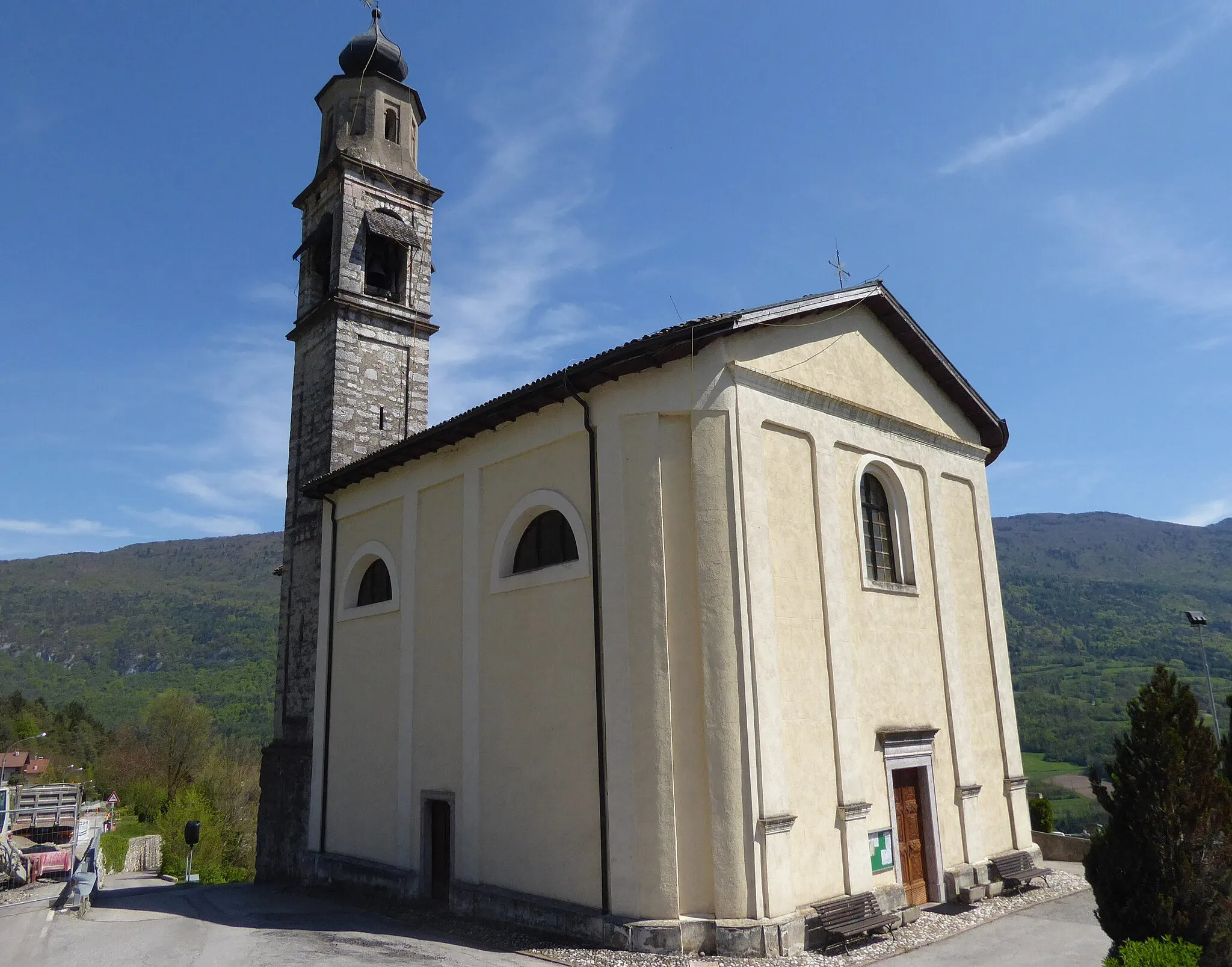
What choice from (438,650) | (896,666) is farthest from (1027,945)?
(438,650)

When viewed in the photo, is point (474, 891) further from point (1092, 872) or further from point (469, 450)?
point (1092, 872)

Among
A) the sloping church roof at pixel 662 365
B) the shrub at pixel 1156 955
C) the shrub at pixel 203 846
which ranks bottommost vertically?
the shrub at pixel 203 846

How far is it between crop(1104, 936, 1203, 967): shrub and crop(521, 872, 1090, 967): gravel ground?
106 inches

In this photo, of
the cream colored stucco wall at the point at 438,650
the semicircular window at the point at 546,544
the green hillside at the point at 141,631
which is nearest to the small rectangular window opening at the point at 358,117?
the cream colored stucco wall at the point at 438,650

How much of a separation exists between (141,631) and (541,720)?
448ft

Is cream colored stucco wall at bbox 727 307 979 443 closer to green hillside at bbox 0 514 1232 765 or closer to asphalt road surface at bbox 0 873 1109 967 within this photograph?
asphalt road surface at bbox 0 873 1109 967

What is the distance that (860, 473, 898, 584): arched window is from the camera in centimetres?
1157

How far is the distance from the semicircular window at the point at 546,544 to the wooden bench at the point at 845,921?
4.79 meters

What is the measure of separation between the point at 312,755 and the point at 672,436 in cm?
979

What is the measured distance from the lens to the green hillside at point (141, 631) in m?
99.9

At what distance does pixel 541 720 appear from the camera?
1038cm

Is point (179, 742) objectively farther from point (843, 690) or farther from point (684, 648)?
point (843, 690)

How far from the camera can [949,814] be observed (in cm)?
1114

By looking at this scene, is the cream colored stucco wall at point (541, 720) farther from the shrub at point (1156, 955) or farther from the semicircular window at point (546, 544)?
the shrub at point (1156, 955)
